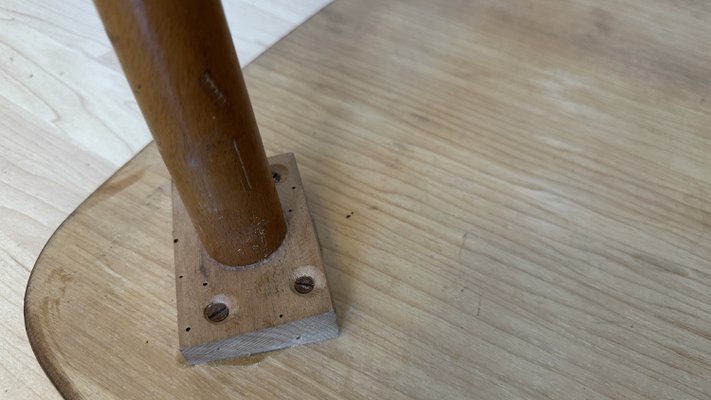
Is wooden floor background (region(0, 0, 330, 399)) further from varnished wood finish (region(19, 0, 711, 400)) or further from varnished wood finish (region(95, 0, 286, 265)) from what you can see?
varnished wood finish (region(95, 0, 286, 265))

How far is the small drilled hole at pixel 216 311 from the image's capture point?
33cm

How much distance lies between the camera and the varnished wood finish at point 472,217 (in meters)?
0.33

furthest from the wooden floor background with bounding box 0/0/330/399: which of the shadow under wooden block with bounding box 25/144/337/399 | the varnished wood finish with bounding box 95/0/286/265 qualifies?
the varnished wood finish with bounding box 95/0/286/265

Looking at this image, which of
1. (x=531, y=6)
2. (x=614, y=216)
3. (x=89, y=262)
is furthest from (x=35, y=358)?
(x=531, y=6)

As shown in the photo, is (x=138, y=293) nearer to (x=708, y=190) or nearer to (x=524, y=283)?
(x=524, y=283)

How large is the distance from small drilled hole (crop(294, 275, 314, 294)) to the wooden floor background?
0.15 m

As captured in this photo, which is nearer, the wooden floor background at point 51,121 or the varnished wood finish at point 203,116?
the varnished wood finish at point 203,116

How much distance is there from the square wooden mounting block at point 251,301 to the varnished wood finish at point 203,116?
1 centimetres

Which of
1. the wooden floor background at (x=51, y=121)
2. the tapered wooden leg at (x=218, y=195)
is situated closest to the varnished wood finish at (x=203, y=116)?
the tapered wooden leg at (x=218, y=195)

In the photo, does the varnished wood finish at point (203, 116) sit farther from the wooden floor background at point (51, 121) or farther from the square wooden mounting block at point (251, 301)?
the wooden floor background at point (51, 121)

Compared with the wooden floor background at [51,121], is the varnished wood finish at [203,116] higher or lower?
higher

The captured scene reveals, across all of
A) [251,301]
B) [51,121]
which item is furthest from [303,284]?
[51,121]

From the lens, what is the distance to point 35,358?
36 centimetres

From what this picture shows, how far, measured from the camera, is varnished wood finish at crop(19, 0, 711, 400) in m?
0.33
